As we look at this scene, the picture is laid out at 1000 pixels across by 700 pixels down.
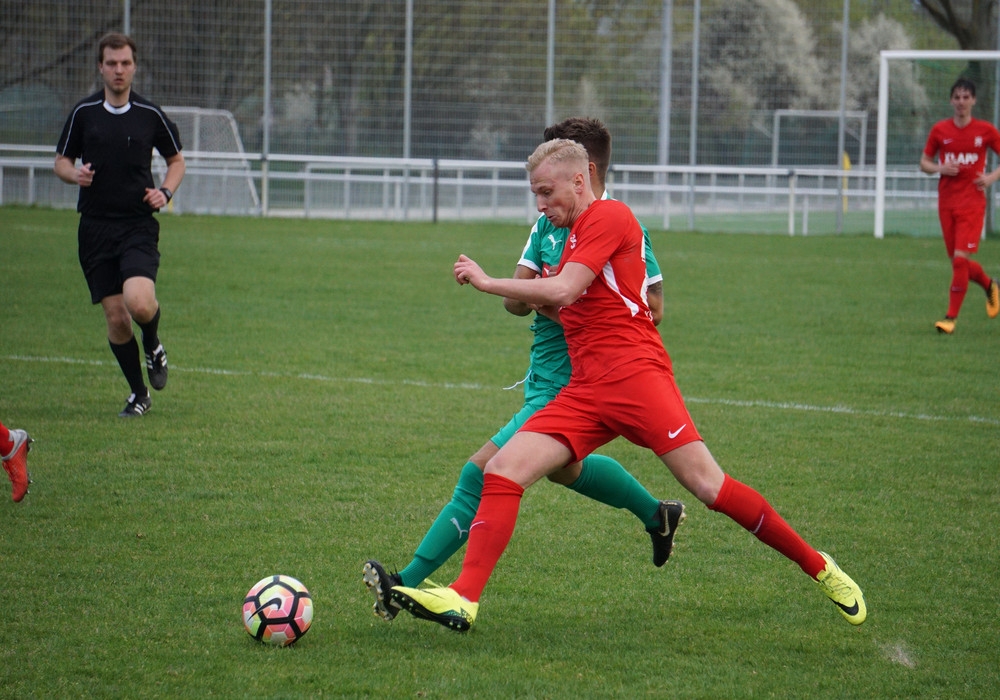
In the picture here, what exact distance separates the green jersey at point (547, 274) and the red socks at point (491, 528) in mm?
581

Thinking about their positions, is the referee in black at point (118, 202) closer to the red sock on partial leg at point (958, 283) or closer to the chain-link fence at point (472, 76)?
the red sock on partial leg at point (958, 283)

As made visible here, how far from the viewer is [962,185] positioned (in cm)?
1126

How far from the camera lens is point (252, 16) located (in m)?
25.0

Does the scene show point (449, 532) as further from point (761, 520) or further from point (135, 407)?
point (135, 407)

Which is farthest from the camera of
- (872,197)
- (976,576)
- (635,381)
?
(872,197)

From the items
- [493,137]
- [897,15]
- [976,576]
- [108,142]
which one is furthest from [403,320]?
[897,15]

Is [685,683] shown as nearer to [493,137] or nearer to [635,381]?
[635,381]

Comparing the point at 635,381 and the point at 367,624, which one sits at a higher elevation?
the point at 635,381

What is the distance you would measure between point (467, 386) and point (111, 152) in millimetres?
2883

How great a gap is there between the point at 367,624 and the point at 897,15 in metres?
24.6

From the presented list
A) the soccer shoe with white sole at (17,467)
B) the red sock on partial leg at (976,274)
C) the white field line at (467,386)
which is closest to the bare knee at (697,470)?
the soccer shoe with white sole at (17,467)

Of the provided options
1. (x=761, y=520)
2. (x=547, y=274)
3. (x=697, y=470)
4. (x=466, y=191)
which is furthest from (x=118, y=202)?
(x=466, y=191)

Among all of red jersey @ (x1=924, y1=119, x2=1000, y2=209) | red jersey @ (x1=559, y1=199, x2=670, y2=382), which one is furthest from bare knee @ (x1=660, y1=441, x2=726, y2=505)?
red jersey @ (x1=924, y1=119, x2=1000, y2=209)

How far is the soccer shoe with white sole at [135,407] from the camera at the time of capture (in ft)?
23.0
